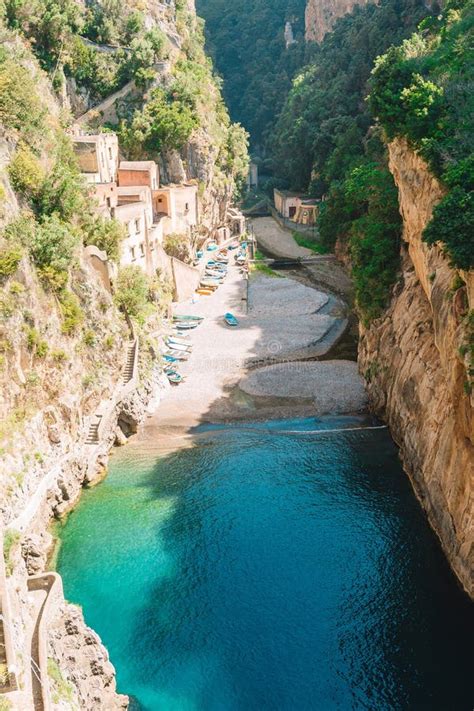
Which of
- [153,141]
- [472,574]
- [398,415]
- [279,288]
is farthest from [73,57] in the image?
[472,574]

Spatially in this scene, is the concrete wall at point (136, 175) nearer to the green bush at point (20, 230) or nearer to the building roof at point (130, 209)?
the building roof at point (130, 209)

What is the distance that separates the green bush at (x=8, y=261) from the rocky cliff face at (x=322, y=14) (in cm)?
9671

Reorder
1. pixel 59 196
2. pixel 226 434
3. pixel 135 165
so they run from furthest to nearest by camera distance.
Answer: pixel 135 165 < pixel 226 434 < pixel 59 196

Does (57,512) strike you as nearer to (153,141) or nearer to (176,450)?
(176,450)

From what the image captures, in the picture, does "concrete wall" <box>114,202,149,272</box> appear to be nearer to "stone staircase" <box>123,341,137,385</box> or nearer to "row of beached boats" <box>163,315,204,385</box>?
"row of beached boats" <box>163,315,204,385</box>

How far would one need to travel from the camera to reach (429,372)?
3475 cm

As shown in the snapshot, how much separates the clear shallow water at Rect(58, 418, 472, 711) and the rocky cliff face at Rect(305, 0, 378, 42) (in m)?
97.3

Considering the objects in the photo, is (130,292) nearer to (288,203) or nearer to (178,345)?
(178,345)

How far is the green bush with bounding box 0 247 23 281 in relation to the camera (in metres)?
30.2

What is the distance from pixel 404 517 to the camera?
32656mm

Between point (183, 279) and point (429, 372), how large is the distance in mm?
36469

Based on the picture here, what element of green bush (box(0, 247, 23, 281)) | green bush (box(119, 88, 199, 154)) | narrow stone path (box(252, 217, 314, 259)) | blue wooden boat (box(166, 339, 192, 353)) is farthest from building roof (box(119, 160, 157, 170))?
green bush (box(0, 247, 23, 281))

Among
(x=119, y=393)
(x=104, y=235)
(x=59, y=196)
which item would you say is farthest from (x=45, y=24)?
(x=119, y=393)

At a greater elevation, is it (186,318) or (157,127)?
(157,127)
